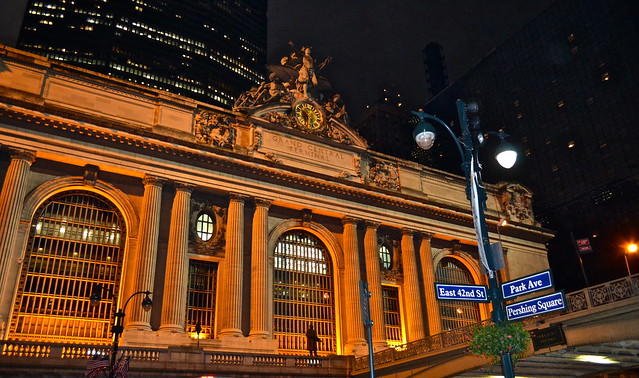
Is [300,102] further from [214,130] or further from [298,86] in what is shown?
[214,130]

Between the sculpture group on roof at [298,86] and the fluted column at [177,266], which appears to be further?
the sculpture group on roof at [298,86]

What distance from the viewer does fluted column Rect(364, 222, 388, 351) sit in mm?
36469

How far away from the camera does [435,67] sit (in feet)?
414

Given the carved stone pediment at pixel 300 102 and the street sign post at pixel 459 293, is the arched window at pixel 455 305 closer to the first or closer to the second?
the carved stone pediment at pixel 300 102

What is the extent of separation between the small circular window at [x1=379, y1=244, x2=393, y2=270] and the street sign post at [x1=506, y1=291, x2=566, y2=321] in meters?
28.4

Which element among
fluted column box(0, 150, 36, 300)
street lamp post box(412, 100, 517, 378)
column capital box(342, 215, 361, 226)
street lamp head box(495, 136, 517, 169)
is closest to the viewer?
street lamp post box(412, 100, 517, 378)

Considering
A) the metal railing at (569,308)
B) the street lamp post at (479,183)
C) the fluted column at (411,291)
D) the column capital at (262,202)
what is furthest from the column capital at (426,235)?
the street lamp post at (479,183)

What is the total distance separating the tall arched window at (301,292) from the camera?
35156mm

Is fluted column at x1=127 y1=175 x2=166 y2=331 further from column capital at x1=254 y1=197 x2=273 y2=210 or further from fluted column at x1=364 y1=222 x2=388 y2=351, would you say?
fluted column at x1=364 y1=222 x2=388 y2=351

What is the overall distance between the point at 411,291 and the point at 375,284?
11.1ft

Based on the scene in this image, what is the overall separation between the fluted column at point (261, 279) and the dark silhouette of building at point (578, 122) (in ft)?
132

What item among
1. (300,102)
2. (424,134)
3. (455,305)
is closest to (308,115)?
(300,102)

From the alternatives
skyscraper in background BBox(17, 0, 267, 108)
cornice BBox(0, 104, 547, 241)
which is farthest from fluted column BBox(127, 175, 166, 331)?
skyscraper in background BBox(17, 0, 267, 108)

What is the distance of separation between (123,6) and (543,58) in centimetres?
6283
